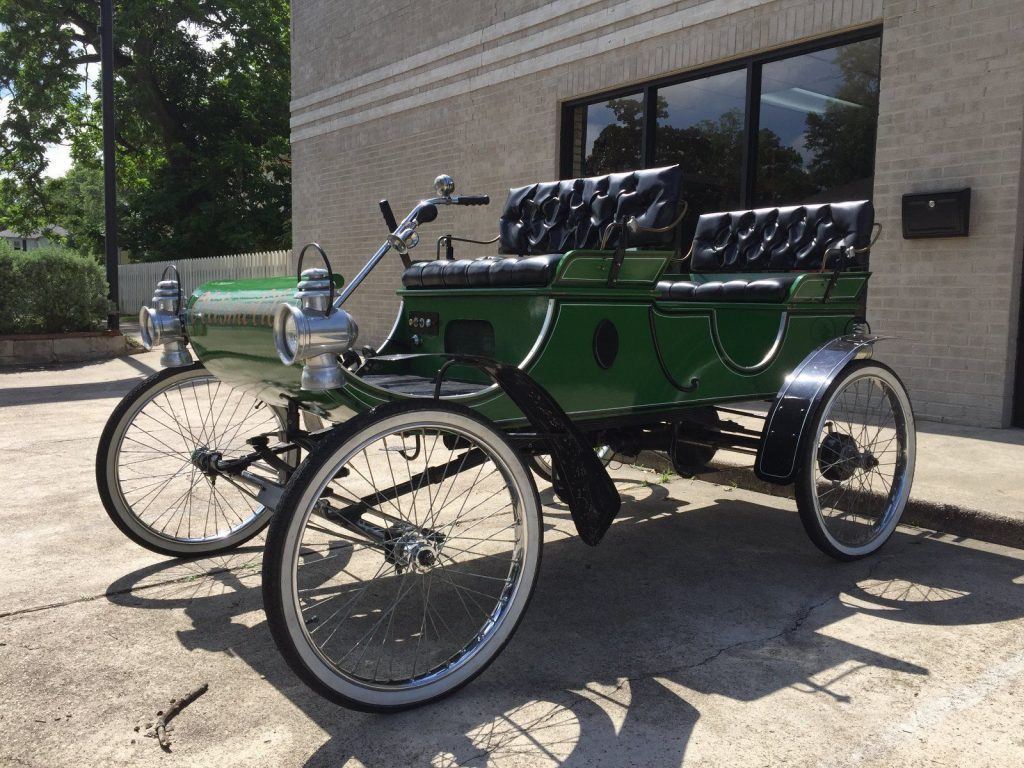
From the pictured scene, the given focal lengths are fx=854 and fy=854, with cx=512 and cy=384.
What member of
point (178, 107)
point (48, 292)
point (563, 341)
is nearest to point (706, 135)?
point (563, 341)

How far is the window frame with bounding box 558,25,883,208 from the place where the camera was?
6.76 meters

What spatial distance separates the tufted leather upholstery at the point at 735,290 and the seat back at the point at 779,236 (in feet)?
0.94

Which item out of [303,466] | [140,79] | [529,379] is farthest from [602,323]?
[140,79]

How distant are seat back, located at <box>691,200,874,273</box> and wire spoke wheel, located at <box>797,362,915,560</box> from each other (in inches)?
31.2

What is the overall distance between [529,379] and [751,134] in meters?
5.55

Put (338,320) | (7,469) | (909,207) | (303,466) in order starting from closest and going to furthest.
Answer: (303,466) → (338,320) → (7,469) → (909,207)

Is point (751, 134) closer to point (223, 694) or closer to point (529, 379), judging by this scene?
point (529, 379)

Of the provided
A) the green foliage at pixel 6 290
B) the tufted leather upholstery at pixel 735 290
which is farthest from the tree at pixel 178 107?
the tufted leather upholstery at pixel 735 290

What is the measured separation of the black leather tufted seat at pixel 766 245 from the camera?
3982mm

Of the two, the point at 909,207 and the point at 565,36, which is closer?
the point at 909,207

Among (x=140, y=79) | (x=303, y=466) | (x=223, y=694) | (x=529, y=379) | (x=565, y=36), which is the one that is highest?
(x=140, y=79)

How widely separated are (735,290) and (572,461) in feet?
5.28

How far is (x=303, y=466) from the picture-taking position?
7.01ft

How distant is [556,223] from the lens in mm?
4281
